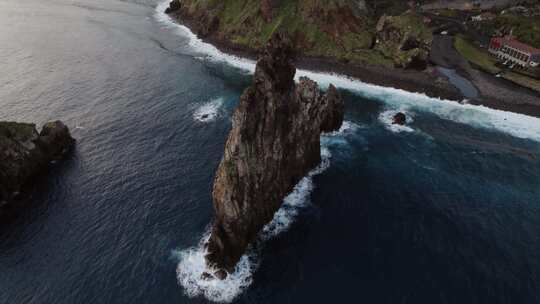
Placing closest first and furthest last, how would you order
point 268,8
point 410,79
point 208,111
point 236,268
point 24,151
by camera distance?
point 236,268, point 24,151, point 208,111, point 410,79, point 268,8

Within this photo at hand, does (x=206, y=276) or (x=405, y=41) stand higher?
(x=405, y=41)

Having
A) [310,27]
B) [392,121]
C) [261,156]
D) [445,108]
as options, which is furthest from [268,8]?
[261,156]

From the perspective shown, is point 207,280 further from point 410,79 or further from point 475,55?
point 475,55

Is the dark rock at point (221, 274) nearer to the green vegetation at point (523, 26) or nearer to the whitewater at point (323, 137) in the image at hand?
the whitewater at point (323, 137)

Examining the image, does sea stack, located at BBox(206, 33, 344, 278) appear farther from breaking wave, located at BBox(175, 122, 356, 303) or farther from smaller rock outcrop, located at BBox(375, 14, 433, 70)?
smaller rock outcrop, located at BBox(375, 14, 433, 70)

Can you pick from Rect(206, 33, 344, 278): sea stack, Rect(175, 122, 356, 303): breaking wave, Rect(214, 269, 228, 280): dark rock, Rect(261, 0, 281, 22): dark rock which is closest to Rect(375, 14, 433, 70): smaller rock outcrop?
Rect(261, 0, 281, 22): dark rock

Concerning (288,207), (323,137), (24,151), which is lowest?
(24,151)

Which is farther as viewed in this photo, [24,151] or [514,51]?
[514,51]

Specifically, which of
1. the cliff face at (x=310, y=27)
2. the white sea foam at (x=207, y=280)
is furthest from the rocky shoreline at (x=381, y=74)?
the white sea foam at (x=207, y=280)
